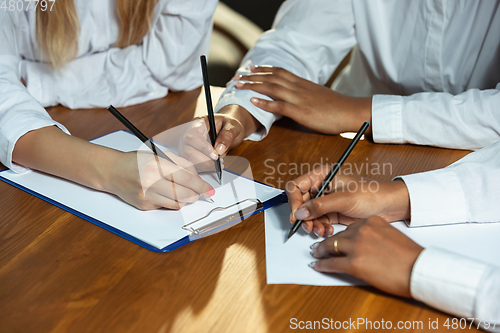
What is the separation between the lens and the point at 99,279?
455 millimetres

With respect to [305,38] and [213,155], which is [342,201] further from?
[305,38]

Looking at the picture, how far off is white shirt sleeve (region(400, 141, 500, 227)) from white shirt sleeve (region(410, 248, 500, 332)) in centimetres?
11

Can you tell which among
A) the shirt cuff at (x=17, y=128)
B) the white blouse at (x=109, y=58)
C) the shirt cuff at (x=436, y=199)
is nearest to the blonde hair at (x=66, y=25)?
the white blouse at (x=109, y=58)

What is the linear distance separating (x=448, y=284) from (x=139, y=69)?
2.52 ft

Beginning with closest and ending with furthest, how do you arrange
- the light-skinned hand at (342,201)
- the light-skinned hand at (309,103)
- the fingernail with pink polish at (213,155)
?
the light-skinned hand at (342,201)
the fingernail with pink polish at (213,155)
the light-skinned hand at (309,103)

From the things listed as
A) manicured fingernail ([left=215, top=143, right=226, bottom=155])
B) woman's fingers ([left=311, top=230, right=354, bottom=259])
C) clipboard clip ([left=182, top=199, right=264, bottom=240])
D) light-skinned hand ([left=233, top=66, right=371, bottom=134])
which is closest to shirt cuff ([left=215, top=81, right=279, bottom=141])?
light-skinned hand ([left=233, top=66, right=371, bottom=134])

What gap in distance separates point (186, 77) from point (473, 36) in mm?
616

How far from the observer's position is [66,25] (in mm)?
829

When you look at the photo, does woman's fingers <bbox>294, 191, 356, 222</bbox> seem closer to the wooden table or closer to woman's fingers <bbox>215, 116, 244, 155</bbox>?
the wooden table

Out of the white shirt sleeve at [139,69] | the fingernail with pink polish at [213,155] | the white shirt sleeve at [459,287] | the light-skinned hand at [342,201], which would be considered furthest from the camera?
the white shirt sleeve at [139,69]

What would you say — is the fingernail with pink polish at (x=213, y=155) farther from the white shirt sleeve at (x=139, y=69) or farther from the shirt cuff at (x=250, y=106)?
the white shirt sleeve at (x=139, y=69)

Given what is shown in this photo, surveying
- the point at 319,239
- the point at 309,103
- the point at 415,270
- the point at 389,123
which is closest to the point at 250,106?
the point at 309,103

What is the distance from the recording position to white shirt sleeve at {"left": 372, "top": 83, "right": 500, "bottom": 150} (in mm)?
701

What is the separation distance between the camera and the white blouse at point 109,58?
0.83m
